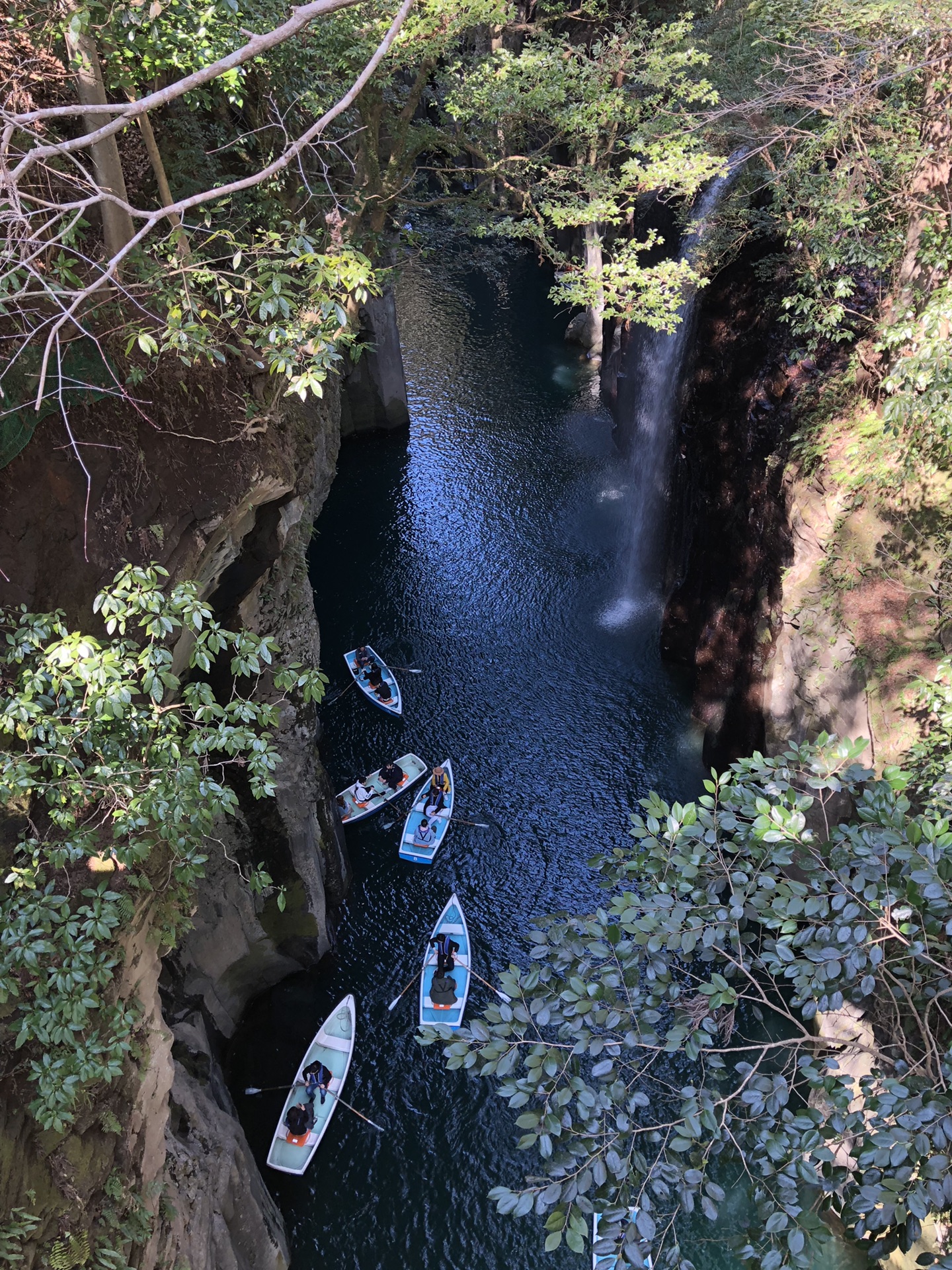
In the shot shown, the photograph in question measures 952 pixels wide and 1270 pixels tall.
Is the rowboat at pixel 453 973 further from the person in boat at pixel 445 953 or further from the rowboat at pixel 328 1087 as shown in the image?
the rowboat at pixel 328 1087

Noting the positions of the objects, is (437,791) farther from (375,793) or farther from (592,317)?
(592,317)

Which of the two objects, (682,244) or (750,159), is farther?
(682,244)

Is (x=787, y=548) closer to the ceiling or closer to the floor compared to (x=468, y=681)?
closer to the ceiling

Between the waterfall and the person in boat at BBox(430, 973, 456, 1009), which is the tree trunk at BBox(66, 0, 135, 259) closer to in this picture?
the person in boat at BBox(430, 973, 456, 1009)

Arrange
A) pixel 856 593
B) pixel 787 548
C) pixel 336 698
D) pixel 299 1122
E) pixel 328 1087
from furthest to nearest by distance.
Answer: pixel 336 698, pixel 787 548, pixel 856 593, pixel 328 1087, pixel 299 1122

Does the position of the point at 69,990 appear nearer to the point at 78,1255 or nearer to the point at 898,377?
the point at 78,1255

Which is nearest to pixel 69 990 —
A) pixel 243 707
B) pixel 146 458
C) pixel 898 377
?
pixel 243 707

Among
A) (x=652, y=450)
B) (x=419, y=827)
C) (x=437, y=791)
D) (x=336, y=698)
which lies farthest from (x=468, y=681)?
(x=652, y=450)
